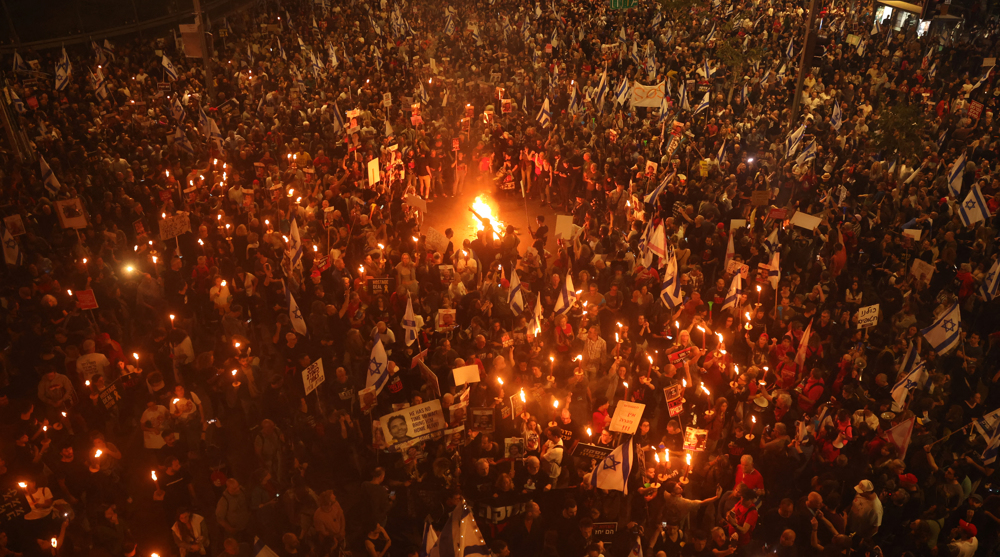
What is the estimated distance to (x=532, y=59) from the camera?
29.8m

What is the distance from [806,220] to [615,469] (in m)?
8.14

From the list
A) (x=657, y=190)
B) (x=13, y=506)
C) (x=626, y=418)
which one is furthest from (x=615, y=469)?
(x=657, y=190)

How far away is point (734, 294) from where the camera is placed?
11648 mm

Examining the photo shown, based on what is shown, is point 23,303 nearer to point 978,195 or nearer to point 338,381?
point 338,381

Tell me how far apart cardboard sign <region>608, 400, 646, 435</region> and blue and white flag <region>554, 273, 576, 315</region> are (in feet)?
8.74

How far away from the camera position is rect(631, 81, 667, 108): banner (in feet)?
67.1

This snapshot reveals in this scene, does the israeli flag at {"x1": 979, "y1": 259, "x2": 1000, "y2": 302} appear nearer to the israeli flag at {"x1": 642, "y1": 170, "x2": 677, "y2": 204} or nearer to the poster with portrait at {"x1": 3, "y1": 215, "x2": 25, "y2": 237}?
the israeli flag at {"x1": 642, "y1": 170, "x2": 677, "y2": 204}

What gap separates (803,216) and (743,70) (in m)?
14.3

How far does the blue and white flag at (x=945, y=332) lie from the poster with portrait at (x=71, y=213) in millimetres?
15775

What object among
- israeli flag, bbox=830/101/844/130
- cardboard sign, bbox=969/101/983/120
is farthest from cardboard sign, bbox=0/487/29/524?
cardboard sign, bbox=969/101/983/120

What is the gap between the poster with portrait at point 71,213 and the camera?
1320 cm

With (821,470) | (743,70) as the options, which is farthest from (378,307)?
(743,70)

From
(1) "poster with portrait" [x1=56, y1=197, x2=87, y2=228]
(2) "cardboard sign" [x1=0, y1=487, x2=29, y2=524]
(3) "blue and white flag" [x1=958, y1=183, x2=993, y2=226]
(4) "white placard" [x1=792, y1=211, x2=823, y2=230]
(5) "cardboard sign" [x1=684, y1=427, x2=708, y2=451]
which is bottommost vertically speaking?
(5) "cardboard sign" [x1=684, y1=427, x2=708, y2=451]

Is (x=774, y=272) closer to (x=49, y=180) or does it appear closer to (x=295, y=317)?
(x=295, y=317)
